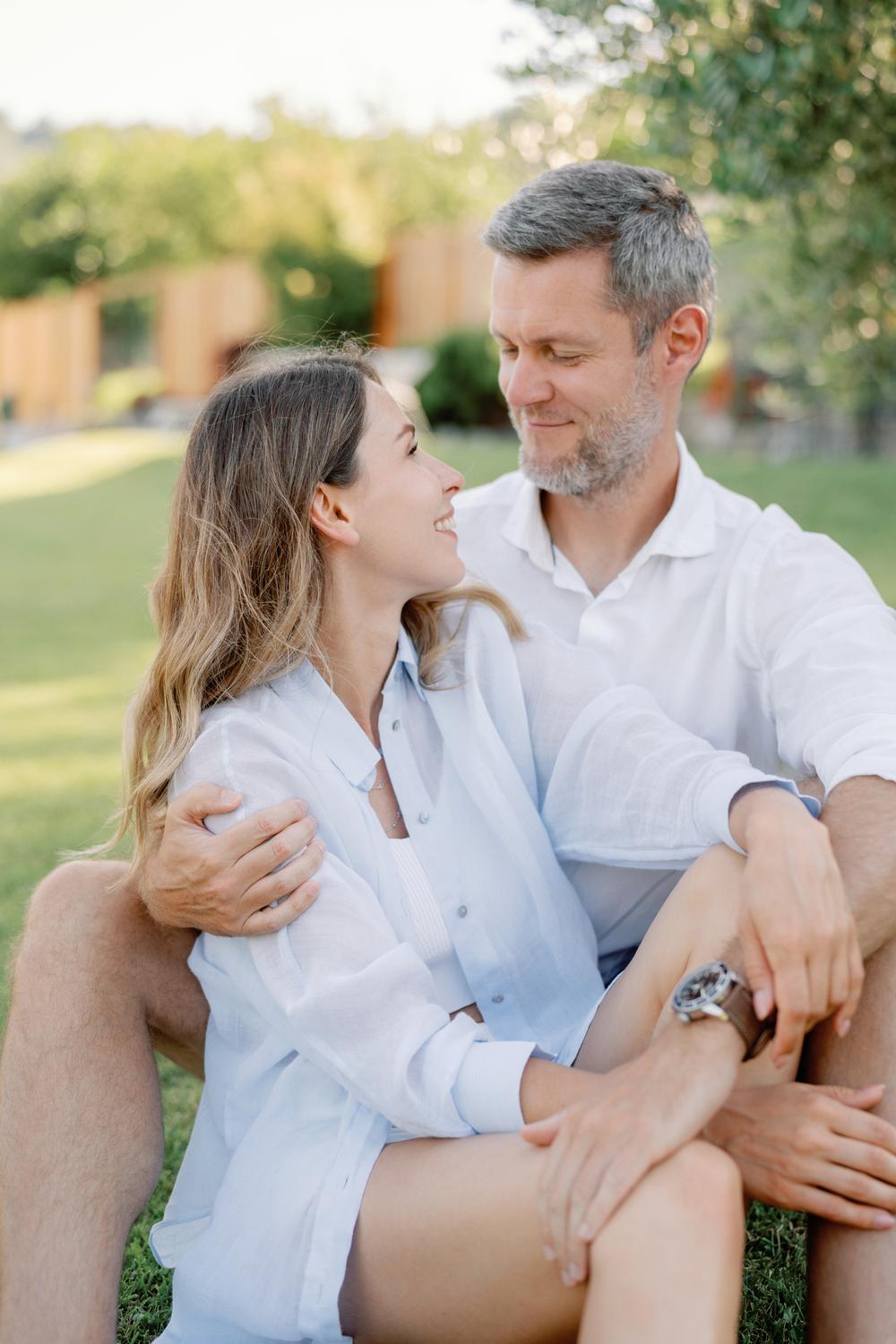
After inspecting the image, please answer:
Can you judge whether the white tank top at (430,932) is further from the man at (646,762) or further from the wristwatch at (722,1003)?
the wristwatch at (722,1003)

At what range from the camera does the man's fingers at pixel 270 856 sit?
2064 mm

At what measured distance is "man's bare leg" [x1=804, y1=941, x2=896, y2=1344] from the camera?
1895mm

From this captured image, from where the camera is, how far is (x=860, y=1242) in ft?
6.34

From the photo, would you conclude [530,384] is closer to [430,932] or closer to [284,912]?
[430,932]

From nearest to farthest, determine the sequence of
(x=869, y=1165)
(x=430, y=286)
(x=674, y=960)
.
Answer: (x=869, y=1165) < (x=674, y=960) < (x=430, y=286)

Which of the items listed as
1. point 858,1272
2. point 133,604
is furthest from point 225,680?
point 133,604

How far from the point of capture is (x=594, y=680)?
8.53ft

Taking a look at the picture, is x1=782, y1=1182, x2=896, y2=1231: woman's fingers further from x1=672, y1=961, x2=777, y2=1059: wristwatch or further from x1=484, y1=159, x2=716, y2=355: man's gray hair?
x1=484, y1=159, x2=716, y2=355: man's gray hair

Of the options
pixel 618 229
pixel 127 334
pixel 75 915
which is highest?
pixel 618 229

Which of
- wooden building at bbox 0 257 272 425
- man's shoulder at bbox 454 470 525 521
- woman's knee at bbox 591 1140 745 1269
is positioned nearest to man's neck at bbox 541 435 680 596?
man's shoulder at bbox 454 470 525 521

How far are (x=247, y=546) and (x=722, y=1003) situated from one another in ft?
3.52

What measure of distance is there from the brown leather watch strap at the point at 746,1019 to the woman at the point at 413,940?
0.10ft

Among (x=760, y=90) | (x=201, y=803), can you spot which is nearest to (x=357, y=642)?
(x=201, y=803)

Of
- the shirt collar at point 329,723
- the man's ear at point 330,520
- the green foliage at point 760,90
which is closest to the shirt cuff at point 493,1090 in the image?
the shirt collar at point 329,723
